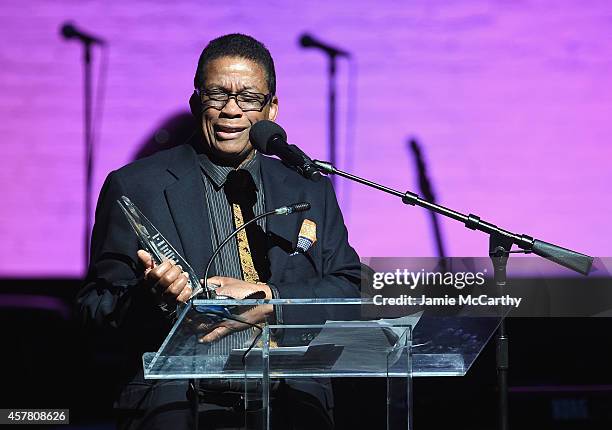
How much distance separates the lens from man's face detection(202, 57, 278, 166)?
11.1ft

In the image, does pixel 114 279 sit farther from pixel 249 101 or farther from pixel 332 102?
pixel 332 102

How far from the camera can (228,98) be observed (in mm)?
3406

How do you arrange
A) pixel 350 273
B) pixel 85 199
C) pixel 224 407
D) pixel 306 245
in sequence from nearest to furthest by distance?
pixel 224 407 < pixel 306 245 < pixel 350 273 < pixel 85 199

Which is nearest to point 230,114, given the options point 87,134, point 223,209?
point 223,209

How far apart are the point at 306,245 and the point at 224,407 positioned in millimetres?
752

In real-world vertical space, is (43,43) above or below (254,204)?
above

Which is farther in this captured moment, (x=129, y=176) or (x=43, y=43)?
(x=43, y=43)

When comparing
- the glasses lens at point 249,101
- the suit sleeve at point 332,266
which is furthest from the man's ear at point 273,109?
the suit sleeve at point 332,266

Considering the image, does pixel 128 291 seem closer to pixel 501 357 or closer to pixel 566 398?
pixel 501 357

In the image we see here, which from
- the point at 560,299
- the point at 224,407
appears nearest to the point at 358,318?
the point at 224,407

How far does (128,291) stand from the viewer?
295cm

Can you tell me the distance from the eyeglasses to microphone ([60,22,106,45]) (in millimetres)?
946

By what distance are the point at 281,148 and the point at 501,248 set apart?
66 cm

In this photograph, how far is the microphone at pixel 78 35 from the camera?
4191 mm
